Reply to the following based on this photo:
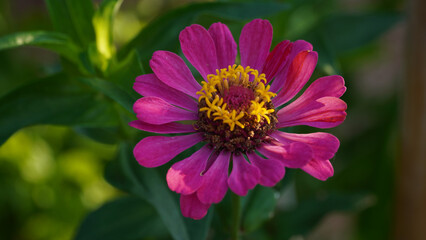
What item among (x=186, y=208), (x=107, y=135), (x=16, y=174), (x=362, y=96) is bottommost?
(x=16, y=174)

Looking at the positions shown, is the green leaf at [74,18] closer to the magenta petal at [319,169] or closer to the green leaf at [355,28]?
the magenta petal at [319,169]

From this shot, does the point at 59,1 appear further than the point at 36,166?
No

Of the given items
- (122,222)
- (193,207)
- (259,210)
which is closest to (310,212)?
(259,210)

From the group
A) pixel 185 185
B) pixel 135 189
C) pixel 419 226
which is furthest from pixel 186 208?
pixel 419 226

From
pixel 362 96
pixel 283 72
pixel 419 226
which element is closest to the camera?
pixel 283 72

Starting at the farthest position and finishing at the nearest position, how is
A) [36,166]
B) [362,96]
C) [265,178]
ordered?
1. [362,96]
2. [36,166]
3. [265,178]

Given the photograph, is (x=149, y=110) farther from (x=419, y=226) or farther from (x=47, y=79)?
(x=419, y=226)

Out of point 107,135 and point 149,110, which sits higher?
point 149,110

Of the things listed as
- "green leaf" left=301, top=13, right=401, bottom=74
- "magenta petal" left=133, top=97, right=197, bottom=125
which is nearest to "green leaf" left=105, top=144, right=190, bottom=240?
"magenta petal" left=133, top=97, right=197, bottom=125
